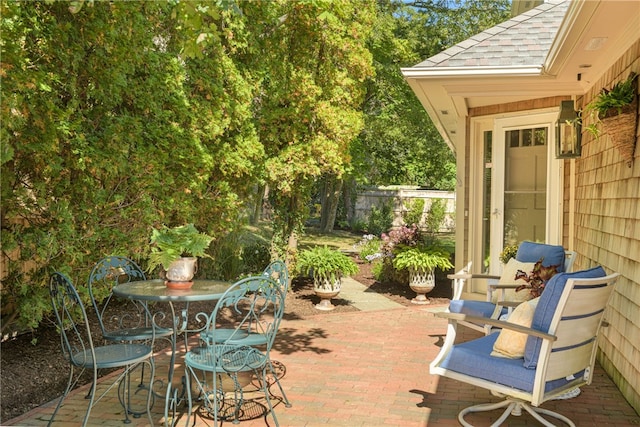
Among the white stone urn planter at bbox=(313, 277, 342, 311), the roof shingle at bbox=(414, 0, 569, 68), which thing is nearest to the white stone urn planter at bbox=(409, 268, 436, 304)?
the white stone urn planter at bbox=(313, 277, 342, 311)

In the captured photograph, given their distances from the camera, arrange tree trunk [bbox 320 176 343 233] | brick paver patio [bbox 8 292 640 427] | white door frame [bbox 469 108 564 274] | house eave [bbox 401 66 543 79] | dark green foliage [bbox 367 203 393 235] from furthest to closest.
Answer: tree trunk [bbox 320 176 343 233] < dark green foliage [bbox 367 203 393 235] < white door frame [bbox 469 108 564 274] < house eave [bbox 401 66 543 79] < brick paver patio [bbox 8 292 640 427]

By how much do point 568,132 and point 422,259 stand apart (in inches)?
125

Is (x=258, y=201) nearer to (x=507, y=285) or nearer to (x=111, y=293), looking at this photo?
(x=111, y=293)

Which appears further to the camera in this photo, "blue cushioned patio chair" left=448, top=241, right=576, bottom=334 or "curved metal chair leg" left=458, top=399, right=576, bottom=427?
"blue cushioned patio chair" left=448, top=241, right=576, bottom=334

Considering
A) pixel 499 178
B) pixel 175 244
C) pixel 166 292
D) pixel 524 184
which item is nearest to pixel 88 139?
pixel 175 244

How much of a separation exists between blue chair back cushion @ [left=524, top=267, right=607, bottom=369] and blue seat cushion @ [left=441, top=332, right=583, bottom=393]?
7 cm

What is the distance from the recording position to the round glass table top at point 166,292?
145 inches

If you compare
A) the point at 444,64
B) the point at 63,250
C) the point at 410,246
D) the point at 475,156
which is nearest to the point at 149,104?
the point at 63,250

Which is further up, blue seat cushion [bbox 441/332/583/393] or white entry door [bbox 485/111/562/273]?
white entry door [bbox 485/111/562/273]

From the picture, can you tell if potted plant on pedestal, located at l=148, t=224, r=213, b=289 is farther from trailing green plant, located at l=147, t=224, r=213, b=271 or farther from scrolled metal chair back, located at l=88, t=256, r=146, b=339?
scrolled metal chair back, located at l=88, t=256, r=146, b=339

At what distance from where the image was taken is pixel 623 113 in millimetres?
4297

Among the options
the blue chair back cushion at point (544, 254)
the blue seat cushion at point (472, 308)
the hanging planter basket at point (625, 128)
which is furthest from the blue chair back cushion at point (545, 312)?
the blue chair back cushion at point (544, 254)

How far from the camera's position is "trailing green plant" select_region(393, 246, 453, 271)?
28.0 feet

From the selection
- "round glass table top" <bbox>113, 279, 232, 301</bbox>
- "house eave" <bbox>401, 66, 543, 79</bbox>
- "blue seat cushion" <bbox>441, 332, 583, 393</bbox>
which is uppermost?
"house eave" <bbox>401, 66, 543, 79</bbox>
